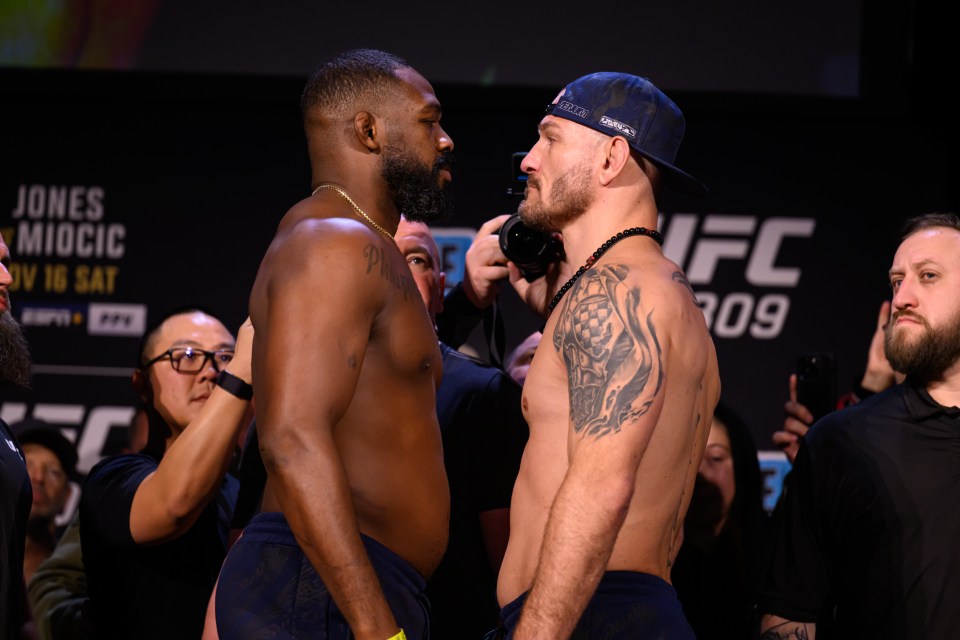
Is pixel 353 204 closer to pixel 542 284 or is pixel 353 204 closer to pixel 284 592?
pixel 284 592

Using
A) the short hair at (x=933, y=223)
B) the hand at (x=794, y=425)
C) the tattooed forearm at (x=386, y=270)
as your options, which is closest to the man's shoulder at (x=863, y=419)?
the short hair at (x=933, y=223)

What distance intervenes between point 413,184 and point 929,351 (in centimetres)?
130

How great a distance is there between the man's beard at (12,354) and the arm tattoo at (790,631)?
183 centimetres

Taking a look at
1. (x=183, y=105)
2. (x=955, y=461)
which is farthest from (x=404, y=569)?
(x=183, y=105)

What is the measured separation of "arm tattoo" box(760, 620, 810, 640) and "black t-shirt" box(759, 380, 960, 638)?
0.02 meters

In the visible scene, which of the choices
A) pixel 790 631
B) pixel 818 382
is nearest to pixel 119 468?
pixel 790 631

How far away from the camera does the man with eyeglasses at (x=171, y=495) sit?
8.60 feet

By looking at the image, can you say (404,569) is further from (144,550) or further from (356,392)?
(144,550)

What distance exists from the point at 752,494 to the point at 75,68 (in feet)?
9.92

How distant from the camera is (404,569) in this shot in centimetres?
207

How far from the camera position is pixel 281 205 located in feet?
15.1

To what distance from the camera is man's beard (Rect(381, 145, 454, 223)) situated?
2.28 m

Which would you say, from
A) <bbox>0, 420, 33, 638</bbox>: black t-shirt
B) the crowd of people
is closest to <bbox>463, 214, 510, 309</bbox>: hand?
the crowd of people

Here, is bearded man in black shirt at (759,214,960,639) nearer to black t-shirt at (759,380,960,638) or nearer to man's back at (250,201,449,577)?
black t-shirt at (759,380,960,638)
